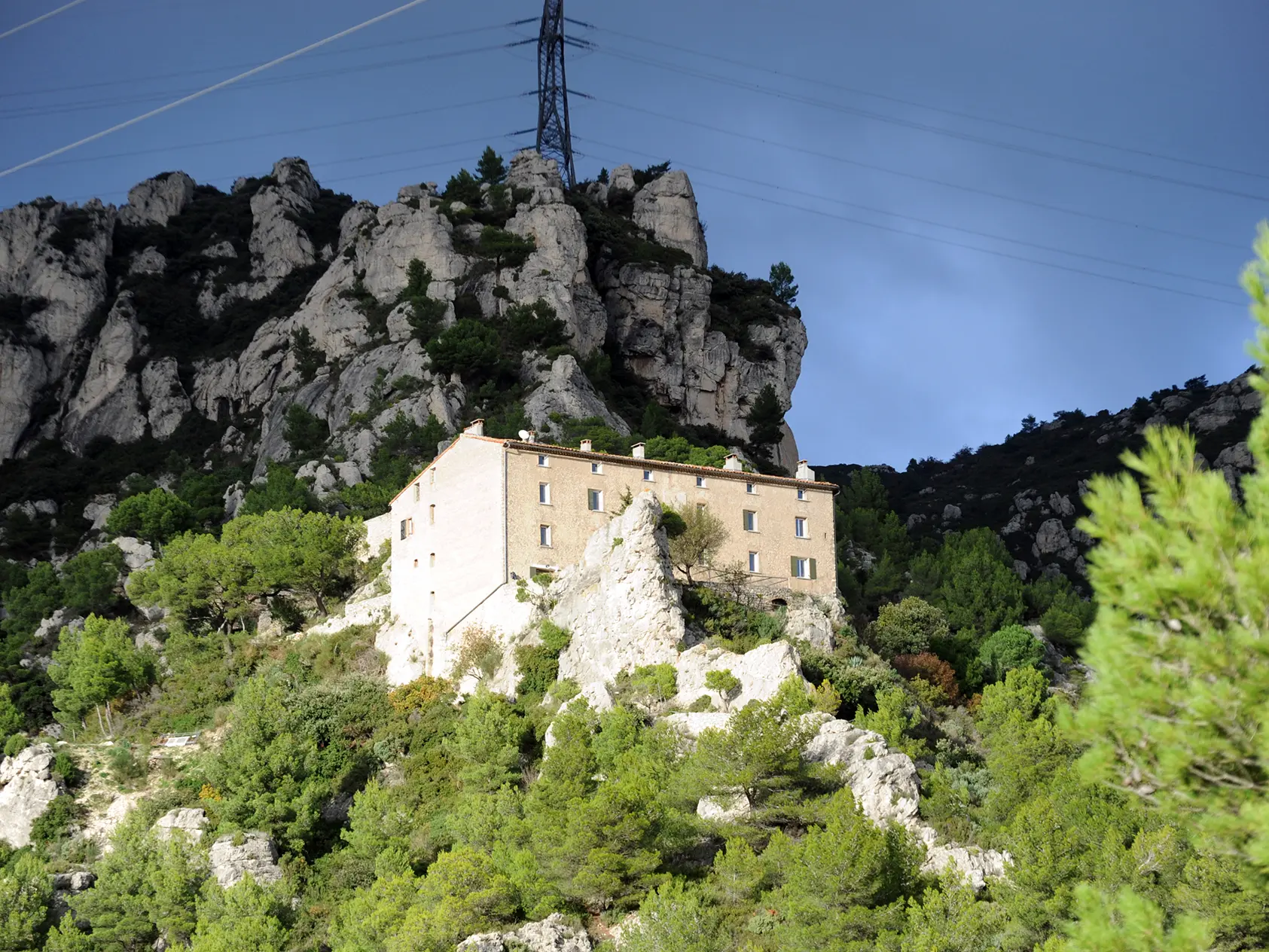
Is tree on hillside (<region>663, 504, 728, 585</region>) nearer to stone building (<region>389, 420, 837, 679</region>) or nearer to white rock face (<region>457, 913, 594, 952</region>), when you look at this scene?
stone building (<region>389, 420, 837, 679</region>)

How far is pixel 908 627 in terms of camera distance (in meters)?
62.6

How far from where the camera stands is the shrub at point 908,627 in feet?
202

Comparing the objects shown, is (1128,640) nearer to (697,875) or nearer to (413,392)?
(697,875)

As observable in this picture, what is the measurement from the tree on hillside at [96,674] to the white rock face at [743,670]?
28500mm

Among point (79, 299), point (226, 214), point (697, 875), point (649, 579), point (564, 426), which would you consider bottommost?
point (697, 875)

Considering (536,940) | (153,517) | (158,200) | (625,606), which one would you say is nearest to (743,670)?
(625,606)

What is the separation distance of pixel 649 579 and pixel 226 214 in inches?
3966

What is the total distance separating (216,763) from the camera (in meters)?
52.8

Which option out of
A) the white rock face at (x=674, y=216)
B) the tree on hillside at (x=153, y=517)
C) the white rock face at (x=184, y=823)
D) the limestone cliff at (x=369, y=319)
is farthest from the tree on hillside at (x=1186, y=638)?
the white rock face at (x=674, y=216)

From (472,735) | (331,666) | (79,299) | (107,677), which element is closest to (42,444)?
(79,299)

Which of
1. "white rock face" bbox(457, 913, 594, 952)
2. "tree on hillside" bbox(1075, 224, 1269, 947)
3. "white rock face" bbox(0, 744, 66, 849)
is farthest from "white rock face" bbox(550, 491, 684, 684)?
"tree on hillside" bbox(1075, 224, 1269, 947)

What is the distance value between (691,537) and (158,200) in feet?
339

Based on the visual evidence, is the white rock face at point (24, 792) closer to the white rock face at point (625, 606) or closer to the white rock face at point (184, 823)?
the white rock face at point (184, 823)

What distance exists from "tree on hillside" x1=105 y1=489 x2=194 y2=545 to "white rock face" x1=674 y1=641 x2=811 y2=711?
43219mm
